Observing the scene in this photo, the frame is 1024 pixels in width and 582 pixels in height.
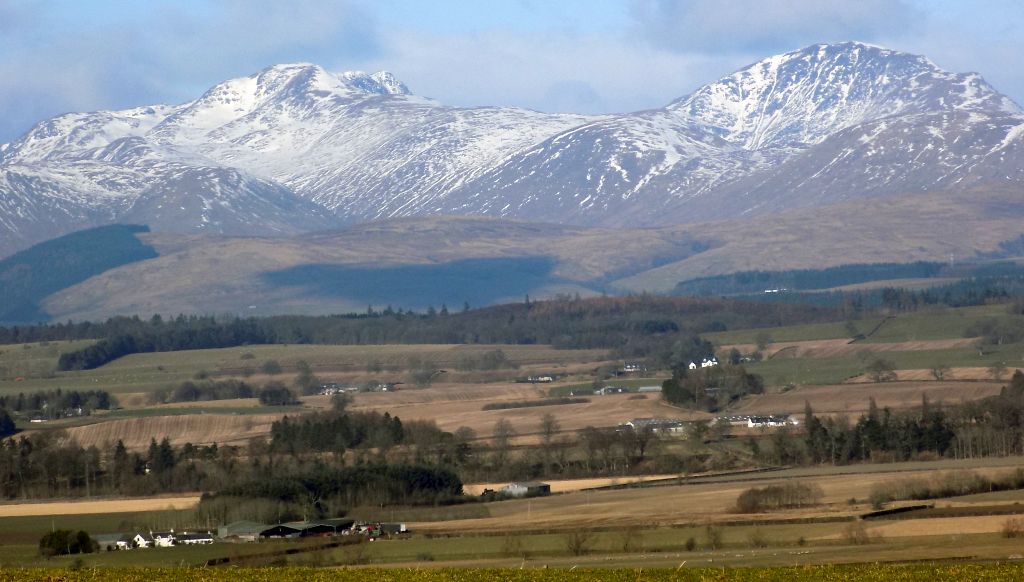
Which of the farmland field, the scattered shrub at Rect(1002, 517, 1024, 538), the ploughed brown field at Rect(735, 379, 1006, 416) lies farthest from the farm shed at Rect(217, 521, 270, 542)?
the ploughed brown field at Rect(735, 379, 1006, 416)

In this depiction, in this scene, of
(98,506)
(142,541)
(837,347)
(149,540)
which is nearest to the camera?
(142,541)

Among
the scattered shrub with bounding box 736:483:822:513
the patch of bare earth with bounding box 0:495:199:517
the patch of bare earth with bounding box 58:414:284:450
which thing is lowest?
the scattered shrub with bounding box 736:483:822:513

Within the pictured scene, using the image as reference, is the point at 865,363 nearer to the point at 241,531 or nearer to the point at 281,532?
the point at 241,531

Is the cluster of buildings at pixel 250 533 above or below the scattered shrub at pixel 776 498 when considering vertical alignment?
above

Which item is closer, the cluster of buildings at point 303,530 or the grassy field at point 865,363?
the cluster of buildings at point 303,530

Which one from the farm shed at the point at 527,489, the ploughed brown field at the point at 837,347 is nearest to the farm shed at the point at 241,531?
the farm shed at the point at 527,489

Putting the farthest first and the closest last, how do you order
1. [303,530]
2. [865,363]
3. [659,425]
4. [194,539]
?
[865,363]
[659,425]
[303,530]
[194,539]

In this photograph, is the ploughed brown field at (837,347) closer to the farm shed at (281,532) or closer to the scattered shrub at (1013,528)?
the farm shed at (281,532)

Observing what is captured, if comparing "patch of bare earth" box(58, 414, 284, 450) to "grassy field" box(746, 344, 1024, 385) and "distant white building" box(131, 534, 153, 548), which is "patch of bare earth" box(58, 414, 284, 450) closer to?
"grassy field" box(746, 344, 1024, 385)

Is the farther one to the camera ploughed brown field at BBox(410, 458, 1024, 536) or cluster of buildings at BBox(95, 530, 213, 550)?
cluster of buildings at BBox(95, 530, 213, 550)

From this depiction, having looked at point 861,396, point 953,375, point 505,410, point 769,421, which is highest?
point 505,410

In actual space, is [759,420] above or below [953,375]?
below

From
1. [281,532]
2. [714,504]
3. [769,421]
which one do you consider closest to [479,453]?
[769,421]

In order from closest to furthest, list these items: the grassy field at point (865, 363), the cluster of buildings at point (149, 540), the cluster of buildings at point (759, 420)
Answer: the cluster of buildings at point (149, 540) < the cluster of buildings at point (759, 420) < the grassy field at point (865, 363)
